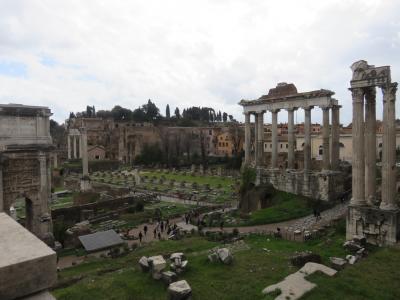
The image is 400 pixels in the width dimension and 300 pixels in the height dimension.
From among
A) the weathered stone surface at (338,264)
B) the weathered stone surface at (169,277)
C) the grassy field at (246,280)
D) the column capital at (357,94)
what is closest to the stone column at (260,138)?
the column capital at (357,94)

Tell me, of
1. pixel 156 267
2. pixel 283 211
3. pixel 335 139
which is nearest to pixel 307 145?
pixel 335 139

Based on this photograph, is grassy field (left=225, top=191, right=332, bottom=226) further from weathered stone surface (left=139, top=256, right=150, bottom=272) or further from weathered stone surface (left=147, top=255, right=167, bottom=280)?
weathered stone surface (left=147, top=255, right=167, bottom=280)

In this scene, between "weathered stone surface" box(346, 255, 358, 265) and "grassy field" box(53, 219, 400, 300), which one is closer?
"grassy field" box(53, 219, 400, 300)

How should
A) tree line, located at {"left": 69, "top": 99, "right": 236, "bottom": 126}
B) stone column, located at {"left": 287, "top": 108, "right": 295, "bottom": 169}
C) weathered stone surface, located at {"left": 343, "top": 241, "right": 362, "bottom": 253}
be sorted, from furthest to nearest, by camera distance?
1. tree line, located at {"left": 69, "top": 99, "right": 236, "bottom": 126}
2. stone column, located at {"left": 287, "top": 108, "right": 295, "bottom": 169}
3. weathered stone surface, located at {"left": 343, "top": 241, "right": 362, "bottom": 253}

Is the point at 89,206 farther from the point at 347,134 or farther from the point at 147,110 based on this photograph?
the point at 147,110

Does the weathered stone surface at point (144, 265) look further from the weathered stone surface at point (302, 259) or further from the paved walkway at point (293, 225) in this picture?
the paved walkway at point (293, 225)

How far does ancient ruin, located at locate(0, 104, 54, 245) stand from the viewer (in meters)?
16.7

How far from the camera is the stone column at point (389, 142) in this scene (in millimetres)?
14961

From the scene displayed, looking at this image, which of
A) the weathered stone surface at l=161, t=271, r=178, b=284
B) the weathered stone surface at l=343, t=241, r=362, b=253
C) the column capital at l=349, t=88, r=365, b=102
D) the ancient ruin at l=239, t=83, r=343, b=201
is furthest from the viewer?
the ancient ruin at l=239, t=83, r=343, b=201

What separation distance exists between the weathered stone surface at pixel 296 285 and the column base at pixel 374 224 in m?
6.24

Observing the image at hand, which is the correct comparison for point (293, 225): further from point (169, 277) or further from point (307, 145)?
point (169, 277)

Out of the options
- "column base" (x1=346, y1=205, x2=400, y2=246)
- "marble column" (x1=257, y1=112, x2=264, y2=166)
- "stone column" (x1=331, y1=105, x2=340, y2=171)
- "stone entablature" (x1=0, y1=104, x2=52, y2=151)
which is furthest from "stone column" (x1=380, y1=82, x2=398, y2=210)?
"stone entablature" (x1=0, y1=104, x2=52, y2=151)

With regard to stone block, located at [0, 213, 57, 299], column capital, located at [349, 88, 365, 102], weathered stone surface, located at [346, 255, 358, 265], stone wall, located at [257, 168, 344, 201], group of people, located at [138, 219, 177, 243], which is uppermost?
column capital, located at [349, 88, 365, 102]

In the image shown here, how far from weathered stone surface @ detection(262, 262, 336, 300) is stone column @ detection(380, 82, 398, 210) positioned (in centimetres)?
677
